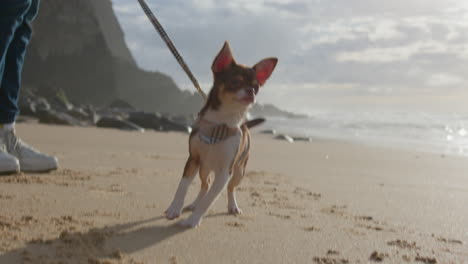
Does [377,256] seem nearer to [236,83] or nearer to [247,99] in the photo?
[247,99]

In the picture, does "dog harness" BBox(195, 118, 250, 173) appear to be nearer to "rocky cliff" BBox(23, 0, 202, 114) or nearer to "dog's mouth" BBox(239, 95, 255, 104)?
"dog's mouth" BBox(239, 95, 255, 104)

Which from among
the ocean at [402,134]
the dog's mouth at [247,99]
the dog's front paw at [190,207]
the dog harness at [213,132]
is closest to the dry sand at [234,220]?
the dog's front paw at [190,207]

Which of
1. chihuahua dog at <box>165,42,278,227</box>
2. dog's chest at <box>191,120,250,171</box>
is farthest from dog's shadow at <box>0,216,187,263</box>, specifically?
dog's chest at <box>191,120,250,171</box>

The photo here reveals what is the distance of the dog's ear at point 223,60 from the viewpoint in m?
3.00

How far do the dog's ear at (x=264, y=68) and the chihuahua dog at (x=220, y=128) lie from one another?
0.05m

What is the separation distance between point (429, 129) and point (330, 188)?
1679cm

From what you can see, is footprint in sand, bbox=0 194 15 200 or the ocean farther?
the ocean

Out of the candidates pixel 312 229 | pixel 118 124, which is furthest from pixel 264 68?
pixel 118 124

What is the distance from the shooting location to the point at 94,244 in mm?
2355

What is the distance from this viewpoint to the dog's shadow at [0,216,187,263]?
2.13m

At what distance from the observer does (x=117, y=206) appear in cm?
323

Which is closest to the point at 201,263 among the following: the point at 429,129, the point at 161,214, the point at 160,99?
the point at 161,214

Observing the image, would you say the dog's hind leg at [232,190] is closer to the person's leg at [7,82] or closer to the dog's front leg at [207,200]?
the dog's front leg at [207,200]

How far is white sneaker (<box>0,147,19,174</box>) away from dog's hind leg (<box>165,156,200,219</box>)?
151cm
